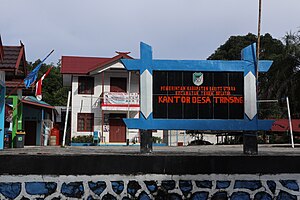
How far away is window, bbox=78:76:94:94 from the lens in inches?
1182

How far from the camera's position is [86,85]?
3012 cm

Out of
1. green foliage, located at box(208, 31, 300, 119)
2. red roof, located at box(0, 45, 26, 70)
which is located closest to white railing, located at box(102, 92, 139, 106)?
green foliage, located at box(208, 31, 300, 119)

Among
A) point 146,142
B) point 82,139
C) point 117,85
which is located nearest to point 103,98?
point 117,85

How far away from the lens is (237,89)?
6203 millimetres

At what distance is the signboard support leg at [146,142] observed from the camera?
596 cm

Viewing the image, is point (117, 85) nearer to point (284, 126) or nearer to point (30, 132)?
point (30, 132)

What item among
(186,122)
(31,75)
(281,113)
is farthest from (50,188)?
(281,113)

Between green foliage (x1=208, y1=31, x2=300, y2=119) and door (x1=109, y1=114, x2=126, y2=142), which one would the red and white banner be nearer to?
door (x1=109, y1=114, x2=126, y2=142)

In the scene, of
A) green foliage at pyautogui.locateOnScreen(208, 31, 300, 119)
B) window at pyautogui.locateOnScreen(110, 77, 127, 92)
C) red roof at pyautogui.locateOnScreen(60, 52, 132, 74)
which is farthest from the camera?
window at pyautogui.locateOnScreen(110, 77, 127, 92)

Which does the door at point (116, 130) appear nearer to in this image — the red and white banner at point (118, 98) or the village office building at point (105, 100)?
the village office building at point (105, 100)

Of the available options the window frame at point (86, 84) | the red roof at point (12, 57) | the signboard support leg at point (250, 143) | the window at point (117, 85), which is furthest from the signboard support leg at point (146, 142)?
the window frame at point (86, 84)

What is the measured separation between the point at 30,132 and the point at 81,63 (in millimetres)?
6768

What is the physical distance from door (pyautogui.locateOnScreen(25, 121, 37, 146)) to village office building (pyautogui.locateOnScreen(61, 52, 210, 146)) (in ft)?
9.38

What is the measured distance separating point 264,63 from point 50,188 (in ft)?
12.3
